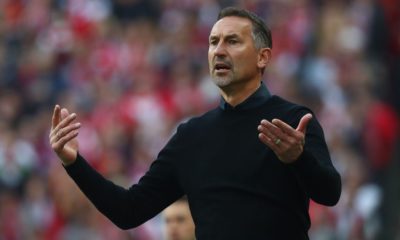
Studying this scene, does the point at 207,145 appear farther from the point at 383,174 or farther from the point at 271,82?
the point at 271,82

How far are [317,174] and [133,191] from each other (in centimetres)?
101

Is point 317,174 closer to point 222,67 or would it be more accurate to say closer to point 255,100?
point 255,100

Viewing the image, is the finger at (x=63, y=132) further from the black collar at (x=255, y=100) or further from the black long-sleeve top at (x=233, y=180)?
the black collar at (x=255, y=100)

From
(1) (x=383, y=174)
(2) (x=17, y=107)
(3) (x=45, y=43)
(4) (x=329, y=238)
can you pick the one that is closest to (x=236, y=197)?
(4) (x=329, y=238)

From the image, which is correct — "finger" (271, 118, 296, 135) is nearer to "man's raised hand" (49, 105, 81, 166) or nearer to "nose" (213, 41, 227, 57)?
"nose" (213, 41, 227, 57)

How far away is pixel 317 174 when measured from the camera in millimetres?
5238

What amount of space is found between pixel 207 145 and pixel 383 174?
5.67 m

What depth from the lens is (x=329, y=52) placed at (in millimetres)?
13750

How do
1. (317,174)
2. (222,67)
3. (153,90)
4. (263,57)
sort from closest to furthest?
(317,174) → (222,67) → (263,57) → (153,90)

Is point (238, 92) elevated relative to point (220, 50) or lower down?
lower down

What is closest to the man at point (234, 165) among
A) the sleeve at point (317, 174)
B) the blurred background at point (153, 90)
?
the sleeve at point (317, 174)

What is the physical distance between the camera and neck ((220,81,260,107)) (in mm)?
5777

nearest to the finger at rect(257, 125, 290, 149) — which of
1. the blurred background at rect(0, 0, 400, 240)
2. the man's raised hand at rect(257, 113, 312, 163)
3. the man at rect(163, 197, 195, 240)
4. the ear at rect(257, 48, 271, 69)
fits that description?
the man's raised hand at rect(257, 113, 312, 163)

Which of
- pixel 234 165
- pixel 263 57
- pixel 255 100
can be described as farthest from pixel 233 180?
pixel 263 57
